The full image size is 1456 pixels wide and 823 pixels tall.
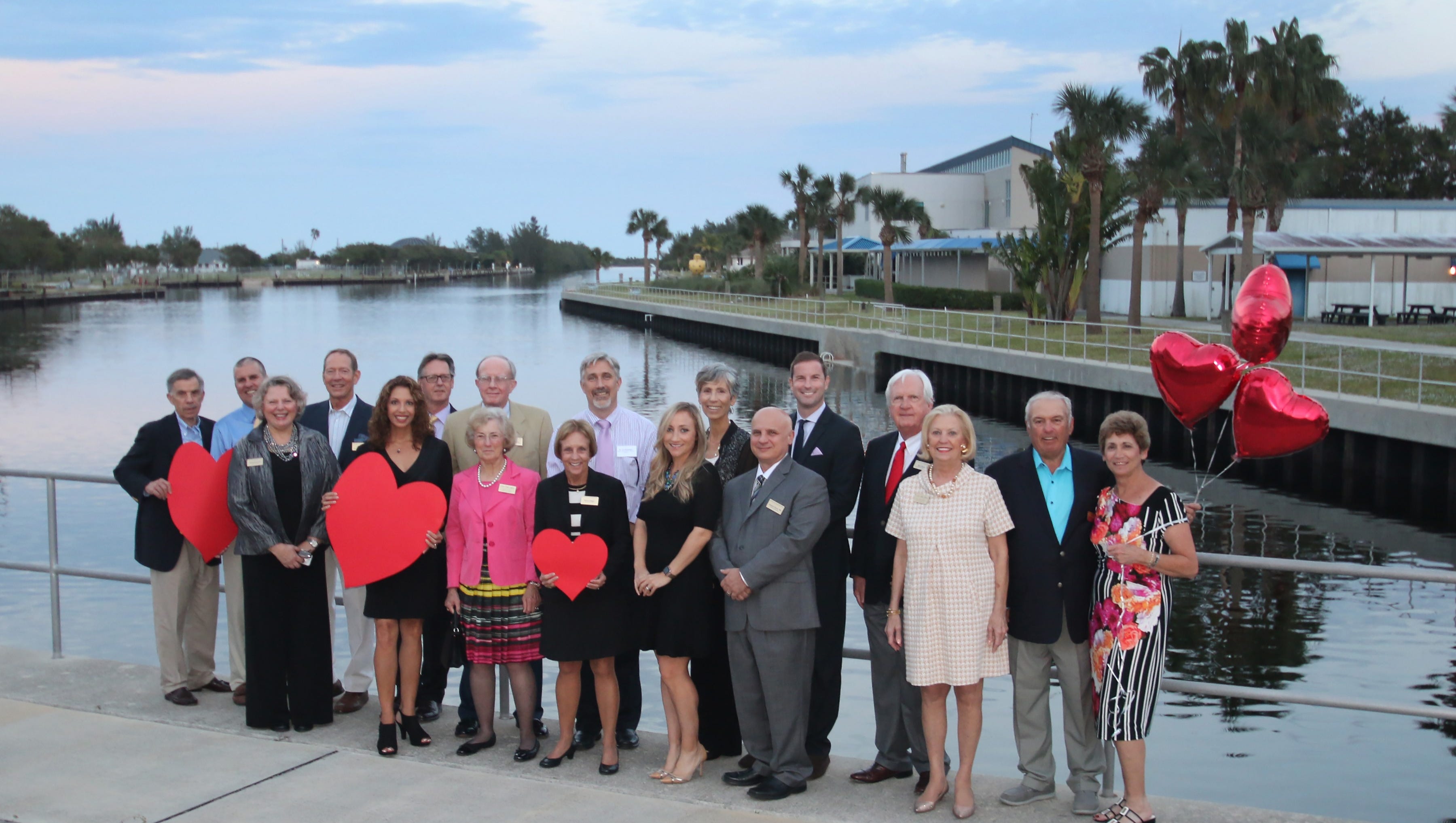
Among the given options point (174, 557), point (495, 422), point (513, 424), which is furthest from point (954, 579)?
point (174, 557)

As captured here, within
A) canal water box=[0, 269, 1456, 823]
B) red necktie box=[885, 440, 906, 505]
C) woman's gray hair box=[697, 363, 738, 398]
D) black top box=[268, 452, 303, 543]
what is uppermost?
woman's gray hair box=[697, 363, 738, 398]

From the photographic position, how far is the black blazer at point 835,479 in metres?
4.94

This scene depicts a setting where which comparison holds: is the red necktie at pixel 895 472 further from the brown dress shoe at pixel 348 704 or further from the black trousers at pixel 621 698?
the brown dress shoe at pixel 348 704

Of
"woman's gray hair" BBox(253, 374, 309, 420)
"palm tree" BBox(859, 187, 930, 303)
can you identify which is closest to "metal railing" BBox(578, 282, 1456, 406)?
"palm tree" BBox(859, 187, 930, 303)

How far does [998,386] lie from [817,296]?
35.3 metres

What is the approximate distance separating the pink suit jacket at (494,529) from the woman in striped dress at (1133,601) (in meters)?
2.40

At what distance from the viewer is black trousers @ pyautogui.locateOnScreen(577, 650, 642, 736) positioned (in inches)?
213

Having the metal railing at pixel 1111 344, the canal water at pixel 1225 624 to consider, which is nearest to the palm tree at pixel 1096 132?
the metal railing at pixel 1111 344

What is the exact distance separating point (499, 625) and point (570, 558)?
0.55 meters

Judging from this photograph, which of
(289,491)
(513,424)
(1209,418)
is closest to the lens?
(289,491)

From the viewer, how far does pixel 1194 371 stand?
16.3ft

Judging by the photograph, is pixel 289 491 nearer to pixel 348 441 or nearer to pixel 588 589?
pixel 348 441

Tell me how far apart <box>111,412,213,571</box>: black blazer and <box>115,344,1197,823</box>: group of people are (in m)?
0.02

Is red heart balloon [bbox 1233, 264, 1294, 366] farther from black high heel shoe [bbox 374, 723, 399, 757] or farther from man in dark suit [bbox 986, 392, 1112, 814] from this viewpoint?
black high heel shoe [bbox 374, 723, 399, 757]
